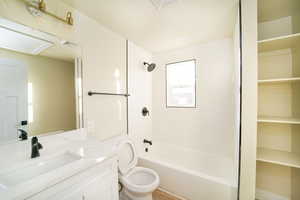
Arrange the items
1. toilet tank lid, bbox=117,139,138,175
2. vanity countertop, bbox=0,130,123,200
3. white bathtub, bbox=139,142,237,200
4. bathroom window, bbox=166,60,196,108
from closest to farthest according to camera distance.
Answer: vanity countertop, bbox=0,130,123,200 → white bathtub, bbox=139,142,237,200 → toilet tank lid, bbox=117,139,138,175 → bathroom window, bbox=166,60,196,108

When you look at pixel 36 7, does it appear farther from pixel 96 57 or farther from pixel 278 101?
pixel 278 101

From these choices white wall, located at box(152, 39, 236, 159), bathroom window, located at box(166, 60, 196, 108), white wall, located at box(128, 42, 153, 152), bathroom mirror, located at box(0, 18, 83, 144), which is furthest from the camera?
bathroom window, located at box(166, 60, 196, 108)

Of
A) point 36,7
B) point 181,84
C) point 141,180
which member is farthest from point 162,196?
point 36,7

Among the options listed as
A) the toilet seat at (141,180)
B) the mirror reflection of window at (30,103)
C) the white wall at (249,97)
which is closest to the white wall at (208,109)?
the white wall at (249,97)

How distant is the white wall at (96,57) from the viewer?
1.13 m

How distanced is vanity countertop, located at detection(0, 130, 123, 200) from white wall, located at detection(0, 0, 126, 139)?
397mm

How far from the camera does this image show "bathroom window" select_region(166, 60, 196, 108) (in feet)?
7.98

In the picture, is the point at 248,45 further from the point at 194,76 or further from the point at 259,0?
the point at 194,76

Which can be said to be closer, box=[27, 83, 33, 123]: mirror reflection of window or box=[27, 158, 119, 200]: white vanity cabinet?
box=[27, 158, 119, 200]: white vanity cabinet

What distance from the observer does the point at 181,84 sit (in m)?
2.57

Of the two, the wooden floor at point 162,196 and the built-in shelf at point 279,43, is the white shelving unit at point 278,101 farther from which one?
the wooden floor at point 162,196

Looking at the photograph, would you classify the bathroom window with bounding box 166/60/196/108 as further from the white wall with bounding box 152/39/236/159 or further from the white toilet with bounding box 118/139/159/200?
the white toilet with bounding box 118/139/159/200

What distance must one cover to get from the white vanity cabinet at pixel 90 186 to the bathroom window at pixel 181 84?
1803mm

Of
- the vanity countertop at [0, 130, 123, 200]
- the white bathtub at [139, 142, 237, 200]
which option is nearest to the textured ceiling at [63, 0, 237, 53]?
the vanity countertop at [0, 130, 123, 200]
